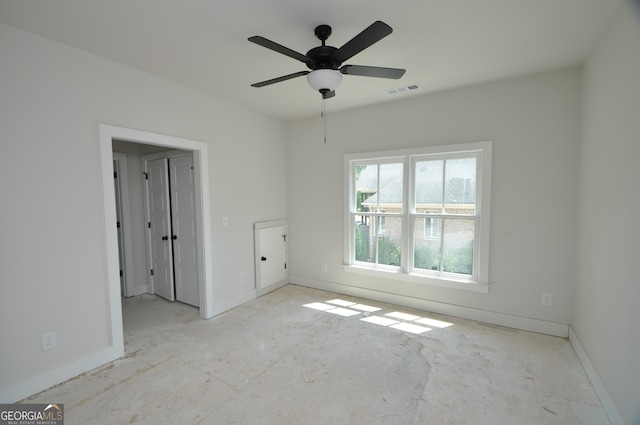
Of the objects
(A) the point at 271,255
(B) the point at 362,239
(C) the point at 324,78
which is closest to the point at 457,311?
(B) the point at 362,239

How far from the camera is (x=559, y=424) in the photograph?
1803mm

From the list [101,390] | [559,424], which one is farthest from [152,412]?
[559,424]

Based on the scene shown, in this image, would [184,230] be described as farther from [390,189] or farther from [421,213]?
[421,213]

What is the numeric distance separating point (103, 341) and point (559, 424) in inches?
146

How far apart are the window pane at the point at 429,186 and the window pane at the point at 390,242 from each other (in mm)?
390

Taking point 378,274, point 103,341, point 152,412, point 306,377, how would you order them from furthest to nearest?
point 378,274, point 103,341, point 306,377, point 152,412

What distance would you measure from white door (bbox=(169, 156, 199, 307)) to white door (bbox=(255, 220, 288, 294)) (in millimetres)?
892

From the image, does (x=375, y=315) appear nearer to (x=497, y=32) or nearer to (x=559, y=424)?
(x=559, y=424)

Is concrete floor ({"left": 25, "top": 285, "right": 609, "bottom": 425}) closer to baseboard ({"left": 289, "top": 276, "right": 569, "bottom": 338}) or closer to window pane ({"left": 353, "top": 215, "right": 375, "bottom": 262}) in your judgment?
baseboard ({"left": 289, "top": 276, "right": 569, "bottom": 338})

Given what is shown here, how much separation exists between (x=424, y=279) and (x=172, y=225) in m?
3.63

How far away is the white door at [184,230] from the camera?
3.66 meters

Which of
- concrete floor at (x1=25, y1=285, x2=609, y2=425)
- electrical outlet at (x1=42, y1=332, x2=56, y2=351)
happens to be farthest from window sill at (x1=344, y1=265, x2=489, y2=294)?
electrical outlet at (x1=42, y1=332, x2=56, y2=351)

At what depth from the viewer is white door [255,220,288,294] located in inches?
164

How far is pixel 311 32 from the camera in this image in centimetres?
211
